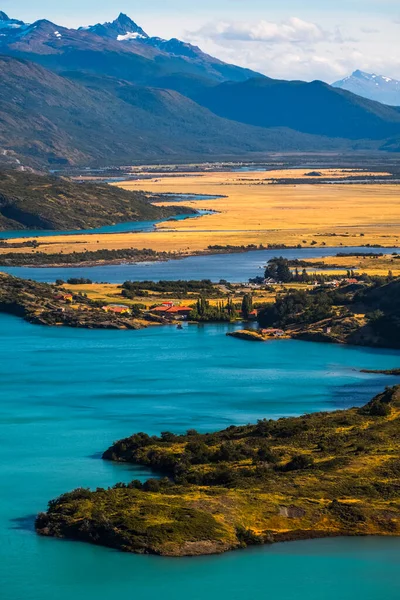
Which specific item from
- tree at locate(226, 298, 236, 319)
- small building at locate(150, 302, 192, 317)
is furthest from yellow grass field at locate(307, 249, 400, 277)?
small building at locate(150, 302, 192, 317)

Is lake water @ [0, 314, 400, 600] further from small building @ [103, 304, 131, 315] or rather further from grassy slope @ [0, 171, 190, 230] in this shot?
grassy slope @ [0, 171, 190, 230]

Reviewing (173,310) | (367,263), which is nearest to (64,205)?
(367,263)

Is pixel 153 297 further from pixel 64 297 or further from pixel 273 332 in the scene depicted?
pixel 273 332

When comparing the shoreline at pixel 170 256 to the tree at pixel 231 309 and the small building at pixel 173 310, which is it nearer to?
the small building at pixel 173 310

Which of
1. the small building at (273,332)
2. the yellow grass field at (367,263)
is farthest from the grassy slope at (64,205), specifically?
the small building at (273,332)

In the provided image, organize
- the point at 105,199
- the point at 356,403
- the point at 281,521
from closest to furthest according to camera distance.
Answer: the point at 281,521 → the point at 356,403 → the point at 105,199

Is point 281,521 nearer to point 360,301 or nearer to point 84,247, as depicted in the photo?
point 360,301

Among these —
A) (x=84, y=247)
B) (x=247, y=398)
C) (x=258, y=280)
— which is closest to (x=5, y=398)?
(x=247, y=398)
